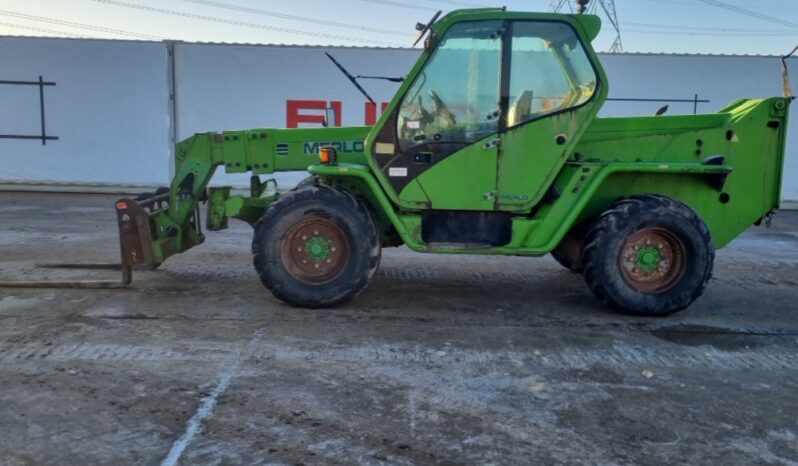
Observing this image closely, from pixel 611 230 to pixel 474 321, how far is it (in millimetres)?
1321

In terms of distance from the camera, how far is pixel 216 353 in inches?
188

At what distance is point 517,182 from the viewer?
19.2 ft

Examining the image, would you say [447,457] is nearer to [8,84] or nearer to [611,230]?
[611,230]

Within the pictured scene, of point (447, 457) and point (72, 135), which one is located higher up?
point (72, 135)

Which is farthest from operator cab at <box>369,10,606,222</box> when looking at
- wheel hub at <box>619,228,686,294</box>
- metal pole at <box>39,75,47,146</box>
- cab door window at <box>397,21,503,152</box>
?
metal pole at <box>39,75,47,146</box>

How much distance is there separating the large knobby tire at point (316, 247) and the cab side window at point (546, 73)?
1535 mm

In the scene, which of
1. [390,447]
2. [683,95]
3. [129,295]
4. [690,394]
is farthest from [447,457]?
[683,95]

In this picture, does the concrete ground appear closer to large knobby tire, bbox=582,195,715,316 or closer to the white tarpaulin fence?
large knobby tire, bbox=582,195,715,316

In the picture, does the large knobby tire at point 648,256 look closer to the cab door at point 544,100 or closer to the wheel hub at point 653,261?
the wheel hub at point 653,261

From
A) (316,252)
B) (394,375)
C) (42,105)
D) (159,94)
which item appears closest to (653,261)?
(394,375)

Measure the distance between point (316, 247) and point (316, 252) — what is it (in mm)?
42

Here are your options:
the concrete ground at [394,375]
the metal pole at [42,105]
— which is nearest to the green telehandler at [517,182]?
the concrete ground at [394,375]

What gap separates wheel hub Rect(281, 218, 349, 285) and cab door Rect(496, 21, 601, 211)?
1.46m

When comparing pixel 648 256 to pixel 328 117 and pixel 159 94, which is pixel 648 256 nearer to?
pixel 328 117
